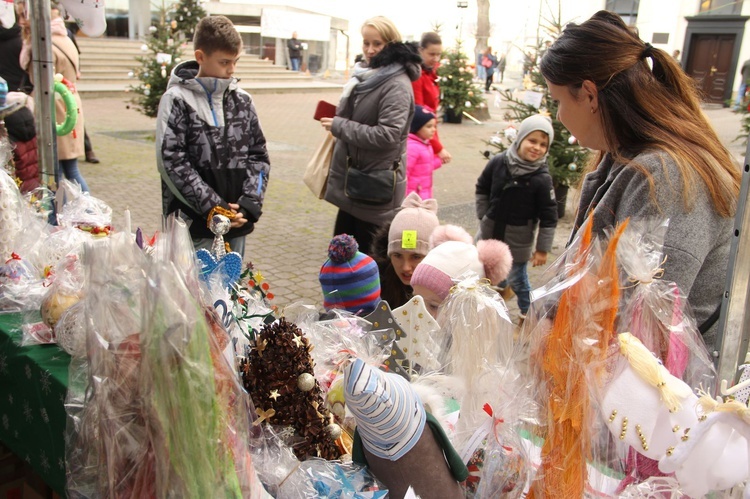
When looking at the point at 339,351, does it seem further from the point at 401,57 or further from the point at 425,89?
the point at 425,89

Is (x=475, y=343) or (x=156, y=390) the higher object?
(x=156, y=390)

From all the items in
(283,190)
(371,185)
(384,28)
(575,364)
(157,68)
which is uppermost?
(384,28)

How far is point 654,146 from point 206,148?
231cm

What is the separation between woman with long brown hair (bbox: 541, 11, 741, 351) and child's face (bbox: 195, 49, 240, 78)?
1.96m

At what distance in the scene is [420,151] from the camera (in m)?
5.03

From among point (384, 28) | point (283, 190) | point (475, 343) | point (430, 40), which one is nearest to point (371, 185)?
point (384, 28)

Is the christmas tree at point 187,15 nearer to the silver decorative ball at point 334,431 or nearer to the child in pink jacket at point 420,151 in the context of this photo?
the child in pink jacket at point 420,151

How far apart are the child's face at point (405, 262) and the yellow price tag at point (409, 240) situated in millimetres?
45

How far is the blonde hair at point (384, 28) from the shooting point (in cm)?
410

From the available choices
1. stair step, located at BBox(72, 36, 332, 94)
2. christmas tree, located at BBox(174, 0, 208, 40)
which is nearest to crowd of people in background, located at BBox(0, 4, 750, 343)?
christmas tree, located at BBox(174, 0, 208, 40)

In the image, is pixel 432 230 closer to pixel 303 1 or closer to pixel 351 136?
pixel 351 136

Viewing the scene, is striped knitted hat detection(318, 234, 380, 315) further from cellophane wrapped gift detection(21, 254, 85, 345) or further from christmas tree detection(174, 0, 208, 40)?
christmas tree detection(174, 0, 208, 40)

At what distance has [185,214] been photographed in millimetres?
3414

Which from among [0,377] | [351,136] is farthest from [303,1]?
[0,377]
